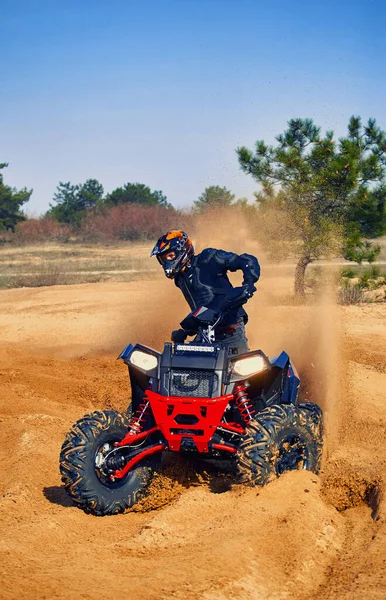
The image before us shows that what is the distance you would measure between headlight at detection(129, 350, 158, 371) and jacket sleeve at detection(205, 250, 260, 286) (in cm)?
130

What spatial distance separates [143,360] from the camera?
7320 mm

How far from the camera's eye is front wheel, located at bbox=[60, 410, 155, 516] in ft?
21.8

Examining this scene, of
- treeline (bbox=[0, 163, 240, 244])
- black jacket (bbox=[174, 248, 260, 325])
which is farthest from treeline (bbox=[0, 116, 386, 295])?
treeline (bbox=[0, 163, 240, 244])

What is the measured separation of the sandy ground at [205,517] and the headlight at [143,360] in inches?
44.0

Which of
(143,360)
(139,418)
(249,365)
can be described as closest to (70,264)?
(143,360)

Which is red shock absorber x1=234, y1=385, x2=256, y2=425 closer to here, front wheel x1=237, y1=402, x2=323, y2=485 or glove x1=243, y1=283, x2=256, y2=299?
front wheel x1=237, y1=402, x2=323, y2=485

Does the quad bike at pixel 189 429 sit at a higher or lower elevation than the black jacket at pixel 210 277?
lower

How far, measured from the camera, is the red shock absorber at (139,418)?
718 cm

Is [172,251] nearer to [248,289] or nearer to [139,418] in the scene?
[248,289]

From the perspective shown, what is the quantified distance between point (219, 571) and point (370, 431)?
17.2 feet

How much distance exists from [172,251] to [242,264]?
2.33 ft

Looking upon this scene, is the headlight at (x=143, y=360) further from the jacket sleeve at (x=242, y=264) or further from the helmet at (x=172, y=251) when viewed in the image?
the jacket sleeve at (x=242, y=264)

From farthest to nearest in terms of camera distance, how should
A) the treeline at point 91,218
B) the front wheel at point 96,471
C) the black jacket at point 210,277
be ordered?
the treeline at point 91,218
the black jacket at point 210,277
the front wheel at point 96,471

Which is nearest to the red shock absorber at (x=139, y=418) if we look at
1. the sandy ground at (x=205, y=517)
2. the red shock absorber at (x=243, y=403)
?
the sandy ground at (x=205, y=517)
